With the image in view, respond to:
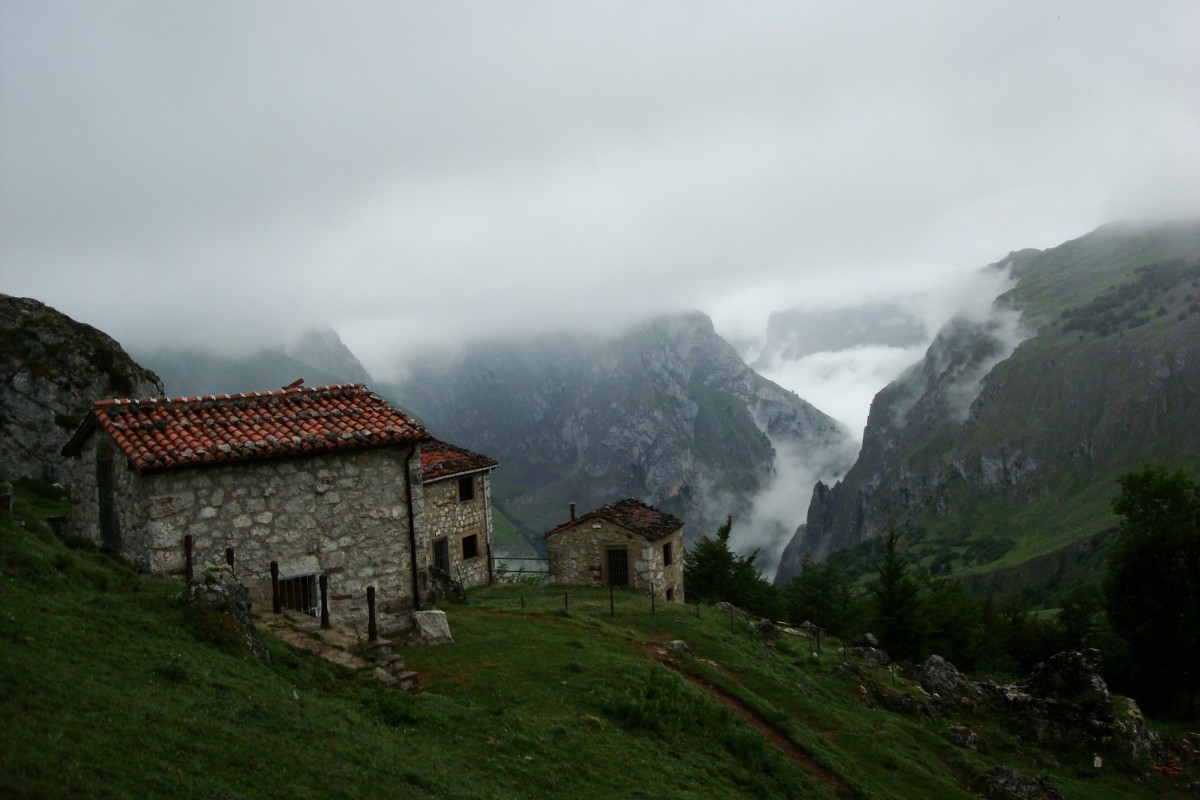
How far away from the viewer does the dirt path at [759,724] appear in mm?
21625

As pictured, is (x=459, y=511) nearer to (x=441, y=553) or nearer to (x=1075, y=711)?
(x=441, y=553)

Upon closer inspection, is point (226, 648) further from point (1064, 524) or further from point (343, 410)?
point (1064, 524)

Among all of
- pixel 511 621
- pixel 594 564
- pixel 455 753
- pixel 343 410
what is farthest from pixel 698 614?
pixel 455 753

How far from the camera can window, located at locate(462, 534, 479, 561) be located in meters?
42.5

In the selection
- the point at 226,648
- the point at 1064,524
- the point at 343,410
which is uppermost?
the point at 343,410

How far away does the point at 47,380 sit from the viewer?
36.4 metres

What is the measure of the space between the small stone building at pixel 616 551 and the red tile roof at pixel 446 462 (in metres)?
5.10

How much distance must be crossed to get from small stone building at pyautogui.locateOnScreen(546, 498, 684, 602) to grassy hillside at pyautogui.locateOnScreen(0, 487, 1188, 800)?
11221 mm

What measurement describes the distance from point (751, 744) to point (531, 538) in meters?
154

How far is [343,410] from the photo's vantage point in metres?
22.3

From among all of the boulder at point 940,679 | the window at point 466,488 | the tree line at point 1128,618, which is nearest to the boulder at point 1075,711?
the boulder at point 940,679

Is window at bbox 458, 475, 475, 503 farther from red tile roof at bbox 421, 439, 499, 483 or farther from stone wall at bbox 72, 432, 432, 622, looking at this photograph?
stone wall at bbox 72, 432, 432, 622

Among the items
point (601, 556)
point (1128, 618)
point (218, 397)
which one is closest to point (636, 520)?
point (601, 556)

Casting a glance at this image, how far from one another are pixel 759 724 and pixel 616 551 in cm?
1831
